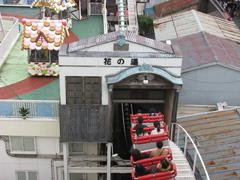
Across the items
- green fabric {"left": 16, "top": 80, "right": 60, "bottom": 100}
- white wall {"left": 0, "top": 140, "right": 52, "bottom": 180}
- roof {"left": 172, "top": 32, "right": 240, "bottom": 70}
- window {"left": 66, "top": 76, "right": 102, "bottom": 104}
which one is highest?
roof {"left": 172, "top": 32, "right": 240, "bottom": 70}

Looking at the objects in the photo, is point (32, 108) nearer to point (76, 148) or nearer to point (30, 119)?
point (30, 119)

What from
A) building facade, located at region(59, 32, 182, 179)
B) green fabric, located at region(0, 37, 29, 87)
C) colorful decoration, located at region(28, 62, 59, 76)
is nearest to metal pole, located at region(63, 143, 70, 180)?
building facade, located at region(59, 32, 182, 179)

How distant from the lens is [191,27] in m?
35.7

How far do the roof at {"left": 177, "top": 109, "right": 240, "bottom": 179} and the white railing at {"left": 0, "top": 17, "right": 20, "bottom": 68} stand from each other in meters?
12.6

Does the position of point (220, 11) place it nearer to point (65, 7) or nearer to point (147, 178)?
point (65, 7)

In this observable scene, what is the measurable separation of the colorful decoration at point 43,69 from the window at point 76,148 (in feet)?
16.2

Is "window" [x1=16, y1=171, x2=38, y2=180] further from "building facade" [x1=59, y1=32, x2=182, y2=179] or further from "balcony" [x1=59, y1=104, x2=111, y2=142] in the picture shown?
"balcony" [x1=59, y1=104, x2=111, y2=142]

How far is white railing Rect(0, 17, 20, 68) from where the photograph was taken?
91.2 ft

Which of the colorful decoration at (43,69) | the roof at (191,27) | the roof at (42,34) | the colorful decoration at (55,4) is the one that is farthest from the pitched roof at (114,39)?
the roof at (191,27)

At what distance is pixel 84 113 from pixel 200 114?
915cm

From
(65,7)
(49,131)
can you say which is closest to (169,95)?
(49,131)

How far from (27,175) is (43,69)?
6594 millimetres

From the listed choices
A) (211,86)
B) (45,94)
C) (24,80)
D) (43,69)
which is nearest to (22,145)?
(45,94)

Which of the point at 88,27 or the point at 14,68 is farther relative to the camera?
the point at 88,27
